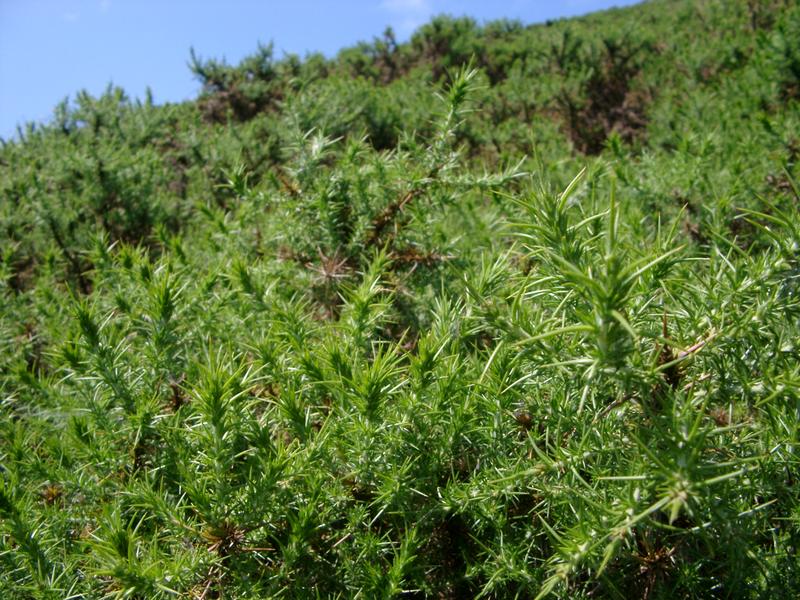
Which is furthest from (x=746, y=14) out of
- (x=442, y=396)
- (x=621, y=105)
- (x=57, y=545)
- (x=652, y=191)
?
(x=57, y=545)

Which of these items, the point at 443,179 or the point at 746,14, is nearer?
the point at 443,179

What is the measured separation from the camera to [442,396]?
125 cm

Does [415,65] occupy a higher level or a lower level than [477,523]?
higher

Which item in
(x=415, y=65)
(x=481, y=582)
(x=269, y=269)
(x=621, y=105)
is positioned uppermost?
(x=415, y=65)

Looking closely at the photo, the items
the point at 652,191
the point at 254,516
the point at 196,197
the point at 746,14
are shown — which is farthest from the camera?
the point at 746,14

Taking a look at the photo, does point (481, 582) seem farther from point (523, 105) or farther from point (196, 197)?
point (523, 105)

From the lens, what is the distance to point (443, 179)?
2.23 metres

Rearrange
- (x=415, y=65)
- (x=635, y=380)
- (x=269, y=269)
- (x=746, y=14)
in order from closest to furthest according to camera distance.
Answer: (x=635, y=380), (x=269, y=269), (x=746, y=14), (x=415, y=65)

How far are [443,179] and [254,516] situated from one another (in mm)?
1440

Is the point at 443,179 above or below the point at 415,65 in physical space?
below

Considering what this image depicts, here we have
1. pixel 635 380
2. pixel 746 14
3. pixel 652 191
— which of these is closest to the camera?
pixel 635 380

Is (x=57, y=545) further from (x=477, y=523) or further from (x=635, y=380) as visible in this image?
(x=635, y=380)

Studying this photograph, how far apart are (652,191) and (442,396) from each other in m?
2.02

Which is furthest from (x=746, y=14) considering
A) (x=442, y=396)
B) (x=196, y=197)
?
(x=442, y=396)
